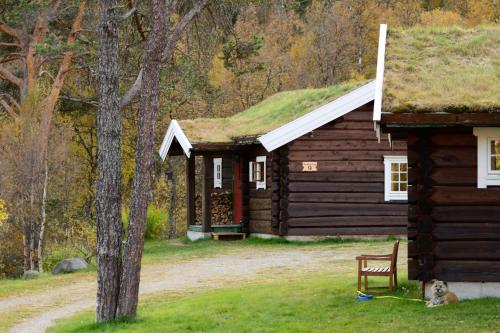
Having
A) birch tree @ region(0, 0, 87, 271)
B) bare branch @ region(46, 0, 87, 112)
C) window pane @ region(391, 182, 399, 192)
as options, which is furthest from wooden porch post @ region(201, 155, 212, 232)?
bare branch @ region(46, 0, 87, 112)

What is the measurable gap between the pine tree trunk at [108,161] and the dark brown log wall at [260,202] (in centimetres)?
1332

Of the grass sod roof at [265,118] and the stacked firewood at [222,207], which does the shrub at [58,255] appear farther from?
the stacked firewood at [222,207]

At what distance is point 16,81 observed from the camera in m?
36.8

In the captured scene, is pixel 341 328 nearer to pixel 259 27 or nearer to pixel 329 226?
pixel 329 226

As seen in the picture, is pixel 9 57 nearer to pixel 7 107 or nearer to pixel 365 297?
pixel 7 107

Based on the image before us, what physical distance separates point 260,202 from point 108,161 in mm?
14540

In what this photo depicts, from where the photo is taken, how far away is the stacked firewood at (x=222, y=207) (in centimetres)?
Result: 3180

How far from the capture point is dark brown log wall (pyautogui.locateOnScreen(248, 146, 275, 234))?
94.7ft

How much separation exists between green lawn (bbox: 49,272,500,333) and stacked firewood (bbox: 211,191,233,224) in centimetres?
1398

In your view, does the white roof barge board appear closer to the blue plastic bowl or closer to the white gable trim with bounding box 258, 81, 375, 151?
the white gable trim with bounding box 258, 81, 375, 151

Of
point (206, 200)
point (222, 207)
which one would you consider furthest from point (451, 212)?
point (222, 207)

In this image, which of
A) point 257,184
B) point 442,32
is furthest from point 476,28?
point 257,184

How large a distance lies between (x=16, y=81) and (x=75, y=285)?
1681 cm

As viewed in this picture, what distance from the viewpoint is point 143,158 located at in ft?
50.6
